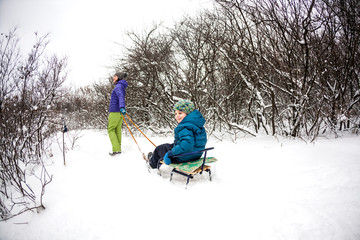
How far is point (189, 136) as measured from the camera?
2332 mm

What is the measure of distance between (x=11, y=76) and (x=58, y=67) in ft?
5.19

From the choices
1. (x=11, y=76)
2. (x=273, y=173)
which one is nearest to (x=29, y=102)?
(x=11, y=76)

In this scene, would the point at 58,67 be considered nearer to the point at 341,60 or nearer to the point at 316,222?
the point at 316,222

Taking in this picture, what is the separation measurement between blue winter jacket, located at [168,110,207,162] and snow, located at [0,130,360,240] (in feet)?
1.63

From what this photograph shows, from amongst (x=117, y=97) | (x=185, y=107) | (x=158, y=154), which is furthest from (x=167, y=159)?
(x=117, y=97)

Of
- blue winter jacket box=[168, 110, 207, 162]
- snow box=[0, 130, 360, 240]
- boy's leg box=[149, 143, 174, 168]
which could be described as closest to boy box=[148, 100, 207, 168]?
blue winter jacket box=[168, 110, 207, 162]

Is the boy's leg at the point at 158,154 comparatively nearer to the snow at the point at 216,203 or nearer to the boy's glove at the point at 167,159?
the snow at the point at 216,203

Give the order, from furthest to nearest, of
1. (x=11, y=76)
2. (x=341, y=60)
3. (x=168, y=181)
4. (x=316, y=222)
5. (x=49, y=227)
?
(x=341, y=60) < (x=11, y=76) < (x=168, y=181) < (x=49, y=227) < (x=316, y=222)

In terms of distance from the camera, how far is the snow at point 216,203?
5.27 feet

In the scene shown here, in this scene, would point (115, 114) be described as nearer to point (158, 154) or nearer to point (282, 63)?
point (158, 154)

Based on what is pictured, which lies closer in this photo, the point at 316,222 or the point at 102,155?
the point at 316,222

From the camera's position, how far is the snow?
5.27 feet

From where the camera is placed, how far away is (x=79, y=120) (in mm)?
14516

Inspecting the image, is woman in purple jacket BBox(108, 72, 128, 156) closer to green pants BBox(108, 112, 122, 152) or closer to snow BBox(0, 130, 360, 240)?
green pants BBox(108, 112, 122, 152)
